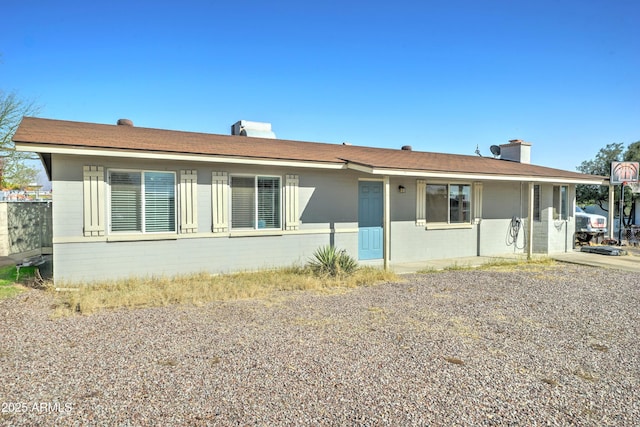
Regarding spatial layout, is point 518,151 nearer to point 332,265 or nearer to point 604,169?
point 332,265

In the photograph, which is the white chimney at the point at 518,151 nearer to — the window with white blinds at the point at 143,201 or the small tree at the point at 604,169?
the small tree at the point at 604,169

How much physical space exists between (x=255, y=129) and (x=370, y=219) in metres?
5.47

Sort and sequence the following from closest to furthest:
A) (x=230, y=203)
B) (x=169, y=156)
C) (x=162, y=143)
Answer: (x=169, y=156) < (x=162, y=143) < (x=230, y=203)

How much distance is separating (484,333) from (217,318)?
3.93m

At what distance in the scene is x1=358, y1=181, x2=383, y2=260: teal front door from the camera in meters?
10.9

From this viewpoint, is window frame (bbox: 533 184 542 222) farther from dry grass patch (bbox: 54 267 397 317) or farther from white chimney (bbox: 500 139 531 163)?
dry grass patch (bbox: 54 267 397 317)

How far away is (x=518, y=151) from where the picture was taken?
15742mm

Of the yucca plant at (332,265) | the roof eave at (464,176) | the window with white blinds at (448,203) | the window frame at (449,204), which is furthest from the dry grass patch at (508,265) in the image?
the roof eave at (464,176)

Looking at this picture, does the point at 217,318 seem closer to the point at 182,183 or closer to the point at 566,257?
the point at 182,183

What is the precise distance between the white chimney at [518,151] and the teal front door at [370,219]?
324 inches

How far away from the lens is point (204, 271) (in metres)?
8.73

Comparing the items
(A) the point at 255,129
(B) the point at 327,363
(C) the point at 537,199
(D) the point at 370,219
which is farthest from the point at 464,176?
(B) the point at 327,363

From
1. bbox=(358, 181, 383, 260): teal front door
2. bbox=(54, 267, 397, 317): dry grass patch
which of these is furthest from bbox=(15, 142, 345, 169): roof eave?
bbox=(54, 267, 397, 317): dry grass patch

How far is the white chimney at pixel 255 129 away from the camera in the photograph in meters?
13.1
